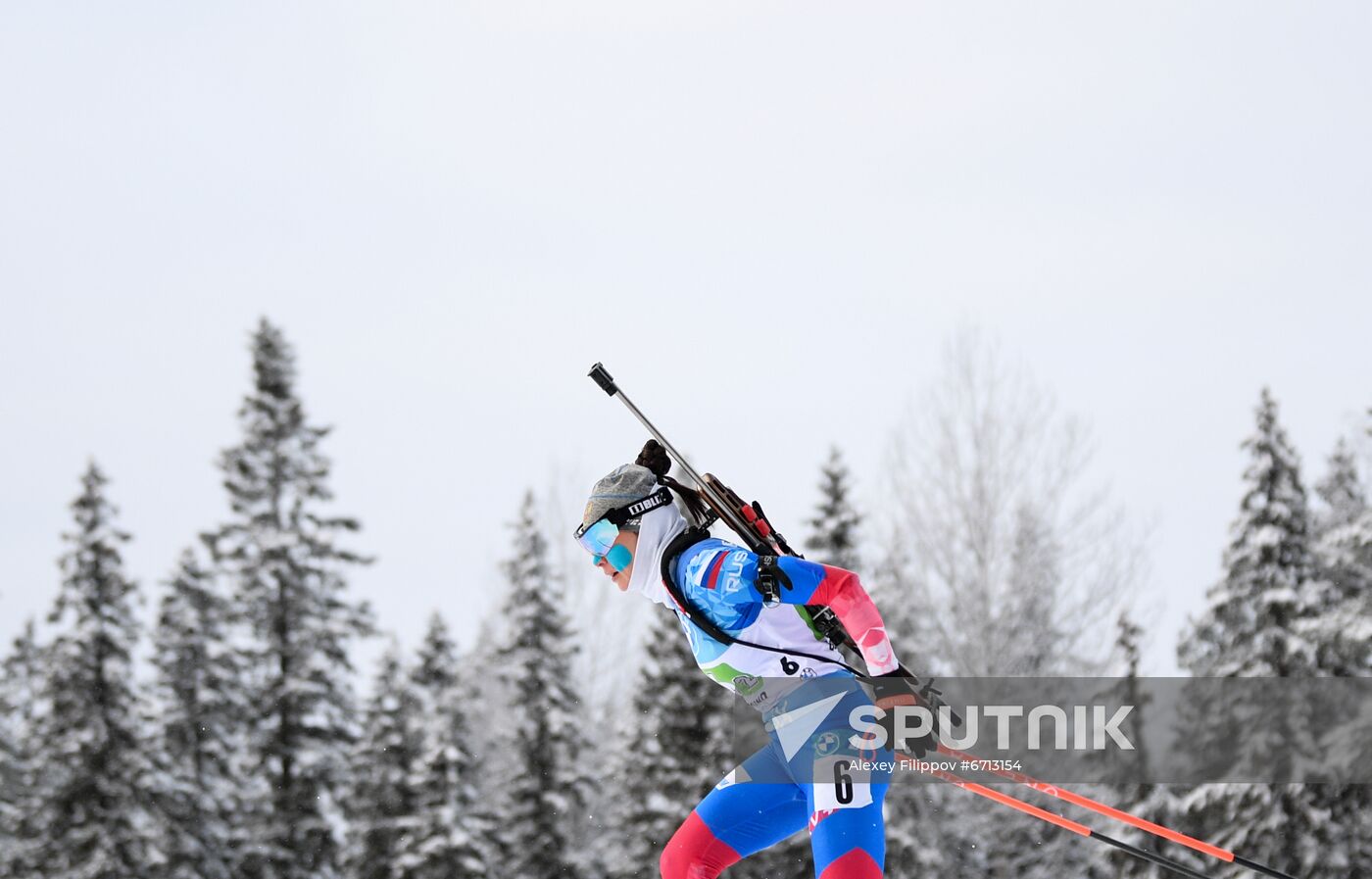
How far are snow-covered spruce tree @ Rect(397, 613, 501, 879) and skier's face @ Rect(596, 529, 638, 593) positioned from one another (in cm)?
1689

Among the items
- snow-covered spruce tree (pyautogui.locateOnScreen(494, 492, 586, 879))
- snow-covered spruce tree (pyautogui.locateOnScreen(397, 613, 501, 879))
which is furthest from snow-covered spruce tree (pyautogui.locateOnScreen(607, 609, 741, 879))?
snow-covered spruce tree (pyautogui.locateOnScreen(397, 613, 501, 879))

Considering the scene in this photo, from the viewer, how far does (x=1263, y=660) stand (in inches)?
768

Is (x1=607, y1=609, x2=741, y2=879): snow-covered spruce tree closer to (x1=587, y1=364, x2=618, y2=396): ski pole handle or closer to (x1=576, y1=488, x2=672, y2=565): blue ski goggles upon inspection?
(x1=587, y1=364, x2=618, y2=396): ski pole handle

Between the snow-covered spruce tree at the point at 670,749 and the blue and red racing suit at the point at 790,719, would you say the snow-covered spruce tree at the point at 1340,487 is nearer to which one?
the snow-covered spruce tree at the point at 670,749

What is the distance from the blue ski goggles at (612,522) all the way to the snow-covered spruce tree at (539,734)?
59.6ft

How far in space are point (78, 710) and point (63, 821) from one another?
161cm

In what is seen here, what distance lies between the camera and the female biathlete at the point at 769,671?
197 inches

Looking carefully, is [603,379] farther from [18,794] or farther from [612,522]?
[18,794]

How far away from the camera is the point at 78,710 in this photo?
21.2 meters

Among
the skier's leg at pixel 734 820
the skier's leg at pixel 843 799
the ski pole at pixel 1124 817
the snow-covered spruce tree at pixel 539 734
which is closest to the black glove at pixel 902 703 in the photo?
the skier's leg at pixel 843 799

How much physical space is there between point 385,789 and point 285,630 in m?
3.06

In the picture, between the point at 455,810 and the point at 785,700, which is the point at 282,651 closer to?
the point at 455,810

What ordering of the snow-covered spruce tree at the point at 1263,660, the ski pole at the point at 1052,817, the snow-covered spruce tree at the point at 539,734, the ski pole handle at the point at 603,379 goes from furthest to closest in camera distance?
1. the snow-covered spruce tree at the point at 539,734
2. the snow-covered spruce tree at the point at 1263,660
3. the ski pole handle at the point at 603,379
4. the ski pole at the point at 1052,817

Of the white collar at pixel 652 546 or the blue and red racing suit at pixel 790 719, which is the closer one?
the blue and red racing suit at pixel 790 719
